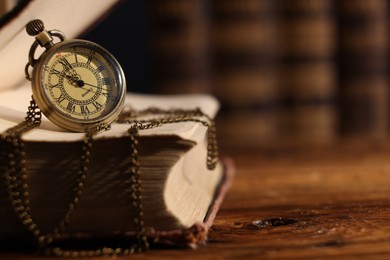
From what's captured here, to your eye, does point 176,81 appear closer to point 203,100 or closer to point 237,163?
point 237,163

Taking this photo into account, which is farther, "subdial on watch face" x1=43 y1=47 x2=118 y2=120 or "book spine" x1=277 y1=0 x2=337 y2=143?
"book spine" x1=277 y1=0 x2=337 y2=143

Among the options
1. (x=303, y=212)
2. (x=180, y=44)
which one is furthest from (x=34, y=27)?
Result: (x=180, y=44)

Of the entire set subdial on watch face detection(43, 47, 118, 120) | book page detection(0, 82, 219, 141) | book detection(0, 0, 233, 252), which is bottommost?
book detection(0, 0, 233, 252)

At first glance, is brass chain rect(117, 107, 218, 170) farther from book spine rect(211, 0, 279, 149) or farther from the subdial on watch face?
book spine rect(211, 0, 279, 149)

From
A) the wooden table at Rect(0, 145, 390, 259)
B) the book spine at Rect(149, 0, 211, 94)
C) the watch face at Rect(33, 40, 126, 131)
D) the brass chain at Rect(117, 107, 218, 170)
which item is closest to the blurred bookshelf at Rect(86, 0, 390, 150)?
the book spine at Rect(149, 0, 211, 94)

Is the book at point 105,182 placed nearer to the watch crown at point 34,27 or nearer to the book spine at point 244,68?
the watch crown at point 34,27

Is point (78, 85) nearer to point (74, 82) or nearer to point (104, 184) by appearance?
point (74, 82)

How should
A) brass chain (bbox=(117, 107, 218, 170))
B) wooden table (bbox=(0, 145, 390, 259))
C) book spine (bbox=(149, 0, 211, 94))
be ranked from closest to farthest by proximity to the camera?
wooden table (bbox=(0, 145, 390, 259))
brass chain (bbox=(117, 107, 218, 170))
book spine (bbox=(149, 0, 211, 94))
